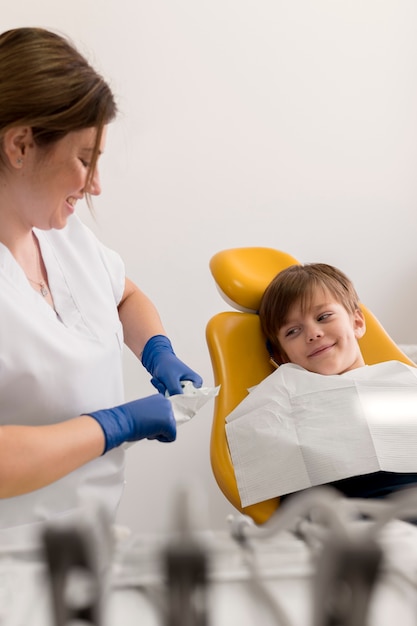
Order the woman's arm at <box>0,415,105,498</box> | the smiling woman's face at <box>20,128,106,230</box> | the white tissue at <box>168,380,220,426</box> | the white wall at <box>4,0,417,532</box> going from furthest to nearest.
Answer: the white wall at <box>4,0,417,532</box> → the white tissue at <box>168,380,220,426</box> → the smiling woman's face at <box>20,128,106,230</box> → the woman's arm at <box>0,415,105,498</box>

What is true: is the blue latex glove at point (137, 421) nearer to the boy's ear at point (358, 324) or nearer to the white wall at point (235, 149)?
the boy's ear at point (358, 324)

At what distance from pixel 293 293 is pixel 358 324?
0.21m

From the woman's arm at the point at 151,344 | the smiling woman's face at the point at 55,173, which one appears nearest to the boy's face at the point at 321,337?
the woman's arm at the point at 151,344

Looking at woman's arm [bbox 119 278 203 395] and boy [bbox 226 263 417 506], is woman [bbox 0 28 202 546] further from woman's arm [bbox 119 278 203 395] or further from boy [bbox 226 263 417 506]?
boy [bbox 226 263 417 506]

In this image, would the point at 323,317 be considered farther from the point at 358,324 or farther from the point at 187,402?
the point at 187,402

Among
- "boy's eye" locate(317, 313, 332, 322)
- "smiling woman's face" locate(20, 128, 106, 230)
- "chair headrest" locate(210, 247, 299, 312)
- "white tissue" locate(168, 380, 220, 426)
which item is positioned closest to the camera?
"smiling woman's face" locate(20, 128, 106, 230)

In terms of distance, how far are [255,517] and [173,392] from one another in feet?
0.98

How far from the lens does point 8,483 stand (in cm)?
101

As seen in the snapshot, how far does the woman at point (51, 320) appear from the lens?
1.06 meters

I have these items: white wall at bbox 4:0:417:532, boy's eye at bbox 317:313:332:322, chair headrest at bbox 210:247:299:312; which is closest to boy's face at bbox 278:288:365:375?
boy's eye at bbox 317:313:332:322

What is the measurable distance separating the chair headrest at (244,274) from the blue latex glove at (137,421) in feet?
1.87

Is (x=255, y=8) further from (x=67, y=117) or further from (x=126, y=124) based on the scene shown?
(x=67, y=117)

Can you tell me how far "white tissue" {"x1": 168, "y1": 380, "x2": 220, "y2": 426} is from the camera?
4.45ft

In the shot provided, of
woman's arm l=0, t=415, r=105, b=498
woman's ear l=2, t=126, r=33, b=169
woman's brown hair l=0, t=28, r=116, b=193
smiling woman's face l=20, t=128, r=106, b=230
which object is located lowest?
woman's arm l=0, t=415, r=105, b=498
